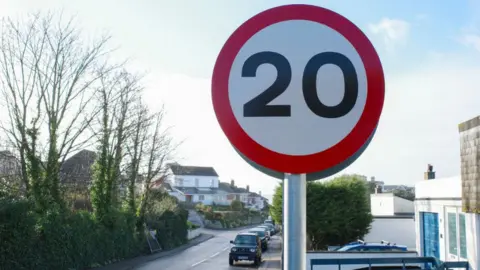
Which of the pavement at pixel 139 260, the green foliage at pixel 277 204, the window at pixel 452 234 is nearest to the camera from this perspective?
the window at pixel 452 234

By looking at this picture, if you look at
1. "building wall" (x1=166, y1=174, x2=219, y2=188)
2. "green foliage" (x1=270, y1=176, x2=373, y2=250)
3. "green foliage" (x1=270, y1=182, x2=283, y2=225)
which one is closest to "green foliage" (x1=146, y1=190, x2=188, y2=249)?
"green foliage" (x1=270, y1=182, x2=283, y2=225)

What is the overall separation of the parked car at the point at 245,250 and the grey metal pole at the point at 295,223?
26.5 metres

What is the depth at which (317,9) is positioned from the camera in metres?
2.10

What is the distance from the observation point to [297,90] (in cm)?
202

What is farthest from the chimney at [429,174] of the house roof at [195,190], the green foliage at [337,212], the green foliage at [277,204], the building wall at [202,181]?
the building wall at [202,181]

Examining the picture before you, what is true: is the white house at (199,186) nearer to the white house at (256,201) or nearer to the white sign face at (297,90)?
the white house at (256,201)

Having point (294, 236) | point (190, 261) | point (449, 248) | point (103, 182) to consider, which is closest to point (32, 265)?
point (103, 182)

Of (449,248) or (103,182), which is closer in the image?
(449,248)

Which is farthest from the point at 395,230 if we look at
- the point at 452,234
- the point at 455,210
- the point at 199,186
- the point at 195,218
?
the point at 199,186

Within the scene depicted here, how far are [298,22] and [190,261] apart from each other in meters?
28.0

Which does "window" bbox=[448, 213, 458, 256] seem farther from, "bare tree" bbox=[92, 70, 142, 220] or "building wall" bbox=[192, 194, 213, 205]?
"building wall" bbox=[192, 194, 213, 205]

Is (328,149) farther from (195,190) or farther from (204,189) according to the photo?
(204,189)

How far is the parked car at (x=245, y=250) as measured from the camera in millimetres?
27844

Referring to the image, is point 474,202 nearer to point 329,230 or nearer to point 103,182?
point 329,230
